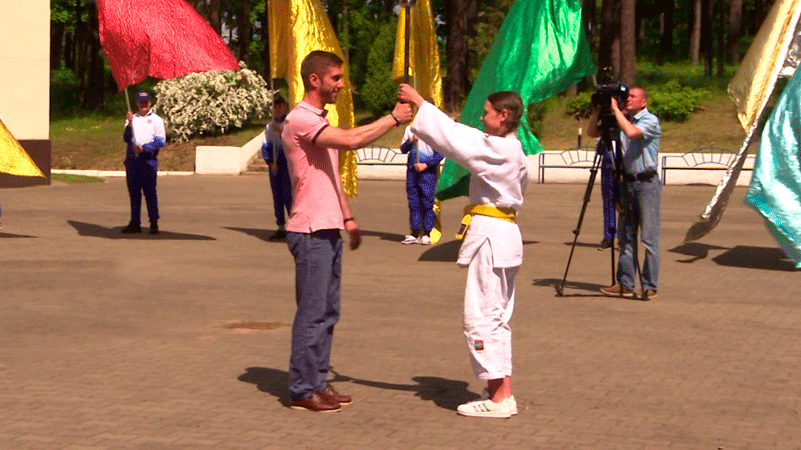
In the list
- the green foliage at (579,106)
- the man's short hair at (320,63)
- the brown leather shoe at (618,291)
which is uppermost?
the man's short hair at (320,63)

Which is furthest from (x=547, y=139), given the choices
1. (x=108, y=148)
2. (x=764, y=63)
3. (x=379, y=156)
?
(x=764, y=63)

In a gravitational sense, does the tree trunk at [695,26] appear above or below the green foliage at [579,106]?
above

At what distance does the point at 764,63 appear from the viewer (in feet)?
47.3

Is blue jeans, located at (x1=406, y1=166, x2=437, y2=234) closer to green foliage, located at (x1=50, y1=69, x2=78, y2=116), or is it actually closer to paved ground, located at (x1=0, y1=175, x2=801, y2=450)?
paved ground, located at (x1=0, y1=175, x2=801, y2=450)

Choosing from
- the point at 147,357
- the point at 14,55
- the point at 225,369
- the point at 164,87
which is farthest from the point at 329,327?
the point at 164,87

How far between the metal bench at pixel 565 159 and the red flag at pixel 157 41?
59.2ft

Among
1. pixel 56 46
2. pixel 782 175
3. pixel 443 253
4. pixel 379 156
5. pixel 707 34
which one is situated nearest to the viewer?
pixel 782 175

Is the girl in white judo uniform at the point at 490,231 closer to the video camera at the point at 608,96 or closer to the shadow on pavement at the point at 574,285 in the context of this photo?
the video camera at the point at 608,96

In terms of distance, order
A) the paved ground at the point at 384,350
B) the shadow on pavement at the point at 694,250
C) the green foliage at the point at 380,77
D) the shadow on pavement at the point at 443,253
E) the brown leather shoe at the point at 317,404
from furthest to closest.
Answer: the green foliage at the point at 380,77 < the shadow on pavement at the point at 694,250 < the shadow on pavement at the point at 443,253 < the brown leather shoe at the point at 317,404 < the paved ground at the point at 384,350

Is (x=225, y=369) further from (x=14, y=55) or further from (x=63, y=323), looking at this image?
(x=14, y=55)

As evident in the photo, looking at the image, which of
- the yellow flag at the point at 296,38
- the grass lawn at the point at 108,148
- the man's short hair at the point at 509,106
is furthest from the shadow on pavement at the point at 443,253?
the grass lawn at the point at 108,148

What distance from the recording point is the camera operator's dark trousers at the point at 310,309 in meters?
7.00

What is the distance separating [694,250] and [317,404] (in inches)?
387

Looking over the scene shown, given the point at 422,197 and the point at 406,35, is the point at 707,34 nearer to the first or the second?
the point at 422,197
